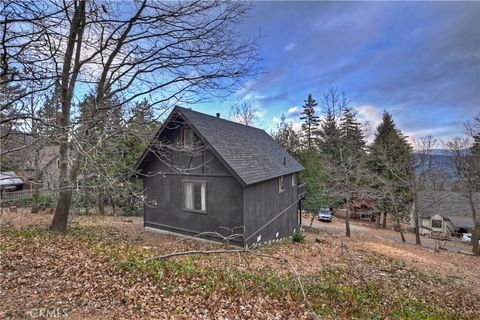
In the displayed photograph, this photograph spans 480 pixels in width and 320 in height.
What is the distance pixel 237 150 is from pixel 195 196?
3.05m

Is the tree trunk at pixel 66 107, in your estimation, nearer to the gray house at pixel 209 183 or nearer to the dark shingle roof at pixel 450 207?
the gray house at pixel 209 183

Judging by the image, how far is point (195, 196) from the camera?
12.8 metres

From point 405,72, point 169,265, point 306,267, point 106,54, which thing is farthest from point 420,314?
point 405,72

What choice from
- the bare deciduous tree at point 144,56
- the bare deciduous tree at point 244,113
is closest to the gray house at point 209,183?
the bare deciduous tree at point 144,56

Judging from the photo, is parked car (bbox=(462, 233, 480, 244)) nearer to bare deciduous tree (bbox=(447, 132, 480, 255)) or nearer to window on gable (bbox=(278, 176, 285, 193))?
bare deciduous tree (bbox=(447, 132, 480, 255))

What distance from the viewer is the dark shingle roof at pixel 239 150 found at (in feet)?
37.4

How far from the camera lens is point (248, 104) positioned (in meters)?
33.3

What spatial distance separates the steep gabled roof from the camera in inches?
445

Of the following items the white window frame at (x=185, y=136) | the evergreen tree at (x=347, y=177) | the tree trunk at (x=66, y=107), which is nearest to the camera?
the tree trunk at (x=66, y=107)

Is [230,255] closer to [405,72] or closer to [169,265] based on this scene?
[169,265]

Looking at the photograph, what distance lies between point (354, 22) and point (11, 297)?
12766 millimetres

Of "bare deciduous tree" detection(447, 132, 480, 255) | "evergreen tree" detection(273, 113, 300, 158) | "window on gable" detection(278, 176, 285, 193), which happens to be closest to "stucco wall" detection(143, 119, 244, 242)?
"window on gable" detection(278, 176, 285, 193)

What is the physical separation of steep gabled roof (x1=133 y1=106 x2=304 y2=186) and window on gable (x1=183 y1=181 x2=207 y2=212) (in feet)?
6.38

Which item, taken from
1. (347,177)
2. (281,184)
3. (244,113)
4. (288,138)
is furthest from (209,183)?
(244,113)
